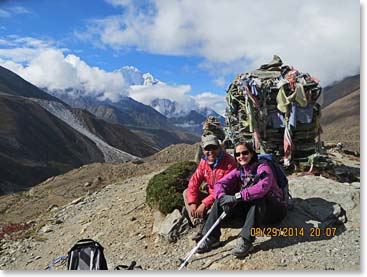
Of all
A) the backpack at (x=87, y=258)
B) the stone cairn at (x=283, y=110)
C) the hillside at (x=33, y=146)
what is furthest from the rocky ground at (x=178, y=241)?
the hillside at (x=33, y=146)

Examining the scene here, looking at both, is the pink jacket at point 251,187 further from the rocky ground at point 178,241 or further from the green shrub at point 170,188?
the green shrub at point 170,188

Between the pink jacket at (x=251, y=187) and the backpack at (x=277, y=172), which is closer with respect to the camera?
the pink jacket at (x=251, y=187)

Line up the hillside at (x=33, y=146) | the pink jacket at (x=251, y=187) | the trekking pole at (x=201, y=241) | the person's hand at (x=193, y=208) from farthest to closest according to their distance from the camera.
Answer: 1. the hillside at (x=33, y=146)
2. the person's hand at (x=193, y=208)
3. the trekking pole at (x=201, y=241)
4. the pink jacket at (x=251, y=187)

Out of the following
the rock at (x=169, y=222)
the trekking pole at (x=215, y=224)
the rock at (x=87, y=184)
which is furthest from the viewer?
the rock at (x=87, y=184)

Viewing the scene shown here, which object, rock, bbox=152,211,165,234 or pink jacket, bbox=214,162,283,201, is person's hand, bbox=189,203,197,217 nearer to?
pink jacket, bbox=214,162,283,201

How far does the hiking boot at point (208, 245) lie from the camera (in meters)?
5.12

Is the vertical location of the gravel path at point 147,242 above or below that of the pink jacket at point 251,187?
below

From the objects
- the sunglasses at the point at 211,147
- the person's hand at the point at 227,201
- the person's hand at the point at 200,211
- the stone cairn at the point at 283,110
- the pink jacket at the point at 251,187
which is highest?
the stone cairn at the point at 283,110

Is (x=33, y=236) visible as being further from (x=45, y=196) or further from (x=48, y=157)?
(x=48, y=157)

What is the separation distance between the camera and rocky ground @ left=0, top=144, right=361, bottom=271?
4812 mm

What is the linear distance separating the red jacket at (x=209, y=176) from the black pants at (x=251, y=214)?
1.04 ft

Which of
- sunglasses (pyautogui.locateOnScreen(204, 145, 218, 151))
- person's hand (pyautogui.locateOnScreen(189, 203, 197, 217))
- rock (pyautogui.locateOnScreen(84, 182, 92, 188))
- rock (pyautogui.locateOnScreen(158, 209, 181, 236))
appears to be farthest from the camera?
rock (pyautogui.locateOnScreen(84, 182, 92, 188))

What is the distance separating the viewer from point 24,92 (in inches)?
4589

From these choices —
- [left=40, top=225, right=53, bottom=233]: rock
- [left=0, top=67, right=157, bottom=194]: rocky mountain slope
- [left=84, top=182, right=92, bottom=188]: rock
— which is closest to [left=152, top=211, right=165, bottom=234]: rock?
[left=40, top=225, right=53, bottom=233]: rock
